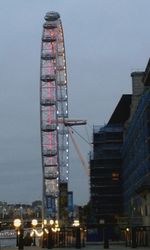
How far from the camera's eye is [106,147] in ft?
480

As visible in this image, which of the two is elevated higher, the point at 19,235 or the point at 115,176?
the point at 115,176

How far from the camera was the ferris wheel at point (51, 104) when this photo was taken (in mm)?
Result: 114500

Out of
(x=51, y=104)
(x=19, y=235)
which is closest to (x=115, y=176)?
(x=51, y=104)

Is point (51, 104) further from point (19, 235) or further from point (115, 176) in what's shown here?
point (19, 235)

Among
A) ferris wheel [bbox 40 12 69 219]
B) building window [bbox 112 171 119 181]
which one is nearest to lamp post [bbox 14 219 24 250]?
ferris wheel [bbox 40 12 69 219]

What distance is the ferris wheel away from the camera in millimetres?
114500

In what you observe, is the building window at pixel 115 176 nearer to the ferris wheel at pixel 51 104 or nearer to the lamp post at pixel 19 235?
the ferris wheel at pixel 51 104

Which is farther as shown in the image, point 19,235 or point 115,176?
point 115,176

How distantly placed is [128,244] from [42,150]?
61.2 m

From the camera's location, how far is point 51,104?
382 feet

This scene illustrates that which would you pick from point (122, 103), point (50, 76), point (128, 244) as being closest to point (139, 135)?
point (128, 244)

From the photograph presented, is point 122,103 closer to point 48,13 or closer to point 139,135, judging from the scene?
point 48,13

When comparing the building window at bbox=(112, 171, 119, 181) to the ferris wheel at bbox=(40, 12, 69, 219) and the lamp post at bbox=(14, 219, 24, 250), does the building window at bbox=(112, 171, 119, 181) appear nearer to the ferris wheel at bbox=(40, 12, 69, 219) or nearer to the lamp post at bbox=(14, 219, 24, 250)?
the ferris wheel at bbox=(40, 12, 69, 219)

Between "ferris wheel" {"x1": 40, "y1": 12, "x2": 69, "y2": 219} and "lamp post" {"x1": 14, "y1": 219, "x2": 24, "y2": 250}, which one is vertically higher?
"ferris wheel" {"x1": 40, "y1": 12, "x2": 69, "y2": 219}
